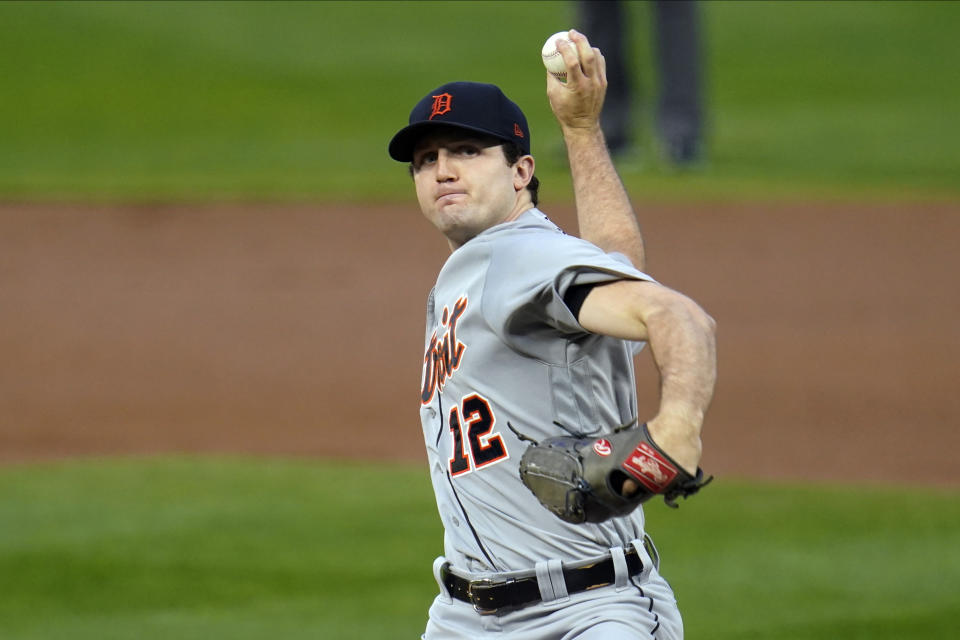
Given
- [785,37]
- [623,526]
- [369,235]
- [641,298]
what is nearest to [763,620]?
[623,526]

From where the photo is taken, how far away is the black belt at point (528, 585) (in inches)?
130

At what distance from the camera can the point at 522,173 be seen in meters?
3.54

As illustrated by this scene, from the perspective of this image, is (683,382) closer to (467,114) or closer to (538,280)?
(538,280)

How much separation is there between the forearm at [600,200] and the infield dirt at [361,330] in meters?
4.71

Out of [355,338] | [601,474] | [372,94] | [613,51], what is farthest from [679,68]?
[601,474]

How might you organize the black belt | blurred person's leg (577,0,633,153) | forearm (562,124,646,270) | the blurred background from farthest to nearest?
blurred person's leg (577,0,633,153) → the blurred background → forearm (562,124,646,270) → the black belt

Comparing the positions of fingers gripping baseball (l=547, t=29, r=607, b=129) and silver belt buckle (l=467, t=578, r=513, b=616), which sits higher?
fingers gripping baseball (l=547, t=29, r=607, b=129)

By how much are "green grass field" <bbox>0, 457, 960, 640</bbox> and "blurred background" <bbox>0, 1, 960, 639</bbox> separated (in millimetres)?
23

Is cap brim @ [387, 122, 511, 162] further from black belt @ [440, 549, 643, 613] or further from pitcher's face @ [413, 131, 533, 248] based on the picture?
black belt @ [440, 549, 643, 613]

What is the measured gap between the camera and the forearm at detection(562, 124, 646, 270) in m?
3.94

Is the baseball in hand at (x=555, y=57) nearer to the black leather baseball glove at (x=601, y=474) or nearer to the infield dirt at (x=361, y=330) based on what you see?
the black leather baseball glove at (x=601, y=474)

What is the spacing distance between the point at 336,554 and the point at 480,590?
3752 mm

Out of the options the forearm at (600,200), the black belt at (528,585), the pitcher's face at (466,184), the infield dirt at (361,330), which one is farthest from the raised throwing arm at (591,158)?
the infield dirt at (361,330)

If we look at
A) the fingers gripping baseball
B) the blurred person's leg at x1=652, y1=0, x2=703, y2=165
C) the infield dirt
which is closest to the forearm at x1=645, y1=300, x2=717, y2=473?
the fingers gripping baseball
